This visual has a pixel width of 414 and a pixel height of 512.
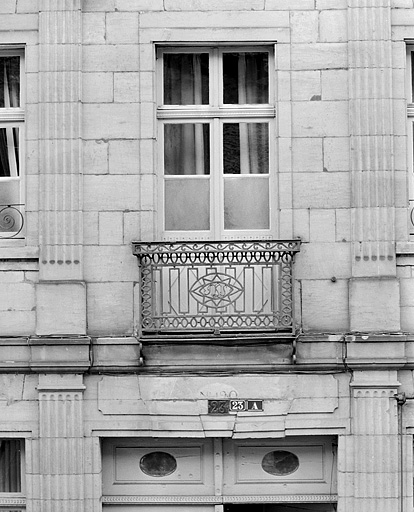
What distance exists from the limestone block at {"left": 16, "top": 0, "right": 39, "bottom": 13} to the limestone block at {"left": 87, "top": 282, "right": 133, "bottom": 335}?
9.83ft

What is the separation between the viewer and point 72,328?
12.9 m

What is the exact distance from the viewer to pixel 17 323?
1299 cm

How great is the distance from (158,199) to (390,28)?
3052 mm

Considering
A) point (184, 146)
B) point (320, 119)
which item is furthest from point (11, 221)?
point (320, 119)

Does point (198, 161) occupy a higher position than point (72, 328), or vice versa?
point (198, 161)

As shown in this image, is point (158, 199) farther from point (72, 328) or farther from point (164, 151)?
point (72, 328)

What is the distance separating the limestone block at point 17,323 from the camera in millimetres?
12984

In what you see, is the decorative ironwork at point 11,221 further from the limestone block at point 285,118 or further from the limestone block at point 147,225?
the limestone block at point 285,118

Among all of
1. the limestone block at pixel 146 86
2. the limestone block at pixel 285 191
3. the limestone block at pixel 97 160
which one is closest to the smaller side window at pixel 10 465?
the limestone block at pixel 97 160

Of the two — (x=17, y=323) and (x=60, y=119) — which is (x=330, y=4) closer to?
(x=60, y=119)

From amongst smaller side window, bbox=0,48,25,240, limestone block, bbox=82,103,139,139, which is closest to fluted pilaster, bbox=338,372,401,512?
limestone block, bbox=82,103,139,139

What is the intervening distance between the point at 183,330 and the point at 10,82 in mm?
3321

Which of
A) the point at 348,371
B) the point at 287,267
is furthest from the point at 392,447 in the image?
the point at 287,267

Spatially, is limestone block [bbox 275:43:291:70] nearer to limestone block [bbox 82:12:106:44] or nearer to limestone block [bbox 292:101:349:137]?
limestone block [bbox 292:101:349:137]
